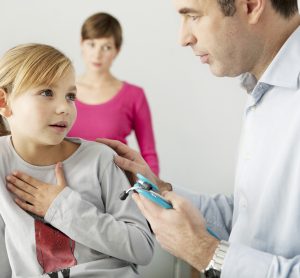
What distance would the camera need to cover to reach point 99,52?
3.02 m

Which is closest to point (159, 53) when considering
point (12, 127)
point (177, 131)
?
point (177, 131)

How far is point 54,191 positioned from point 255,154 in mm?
449

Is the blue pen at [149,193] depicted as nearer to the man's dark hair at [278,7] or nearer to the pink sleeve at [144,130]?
the man's dark hair at [278,7]

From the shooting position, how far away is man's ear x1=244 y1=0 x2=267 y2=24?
1206 millimetres

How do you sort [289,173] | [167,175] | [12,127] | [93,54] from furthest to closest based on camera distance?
[167,175], [93,54], [12,127], [289,173]

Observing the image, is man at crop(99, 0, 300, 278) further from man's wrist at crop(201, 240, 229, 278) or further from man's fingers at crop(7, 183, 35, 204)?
man's fingers at crop(7, 183, 35, 204)

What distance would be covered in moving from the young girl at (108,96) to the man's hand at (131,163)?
1418 millimetres

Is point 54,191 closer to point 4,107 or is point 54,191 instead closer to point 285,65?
point 4,107

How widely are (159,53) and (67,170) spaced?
2344mm

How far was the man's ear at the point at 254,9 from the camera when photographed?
1206 millimetres

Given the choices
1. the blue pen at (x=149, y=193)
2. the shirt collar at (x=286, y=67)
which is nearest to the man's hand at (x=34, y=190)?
the blue pen at (x=149, y=193)

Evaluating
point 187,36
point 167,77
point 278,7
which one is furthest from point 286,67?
point 167,77

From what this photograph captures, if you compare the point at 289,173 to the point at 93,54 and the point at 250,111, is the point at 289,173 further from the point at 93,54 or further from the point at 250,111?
the point at 93,54

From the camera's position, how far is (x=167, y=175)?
149 inches
